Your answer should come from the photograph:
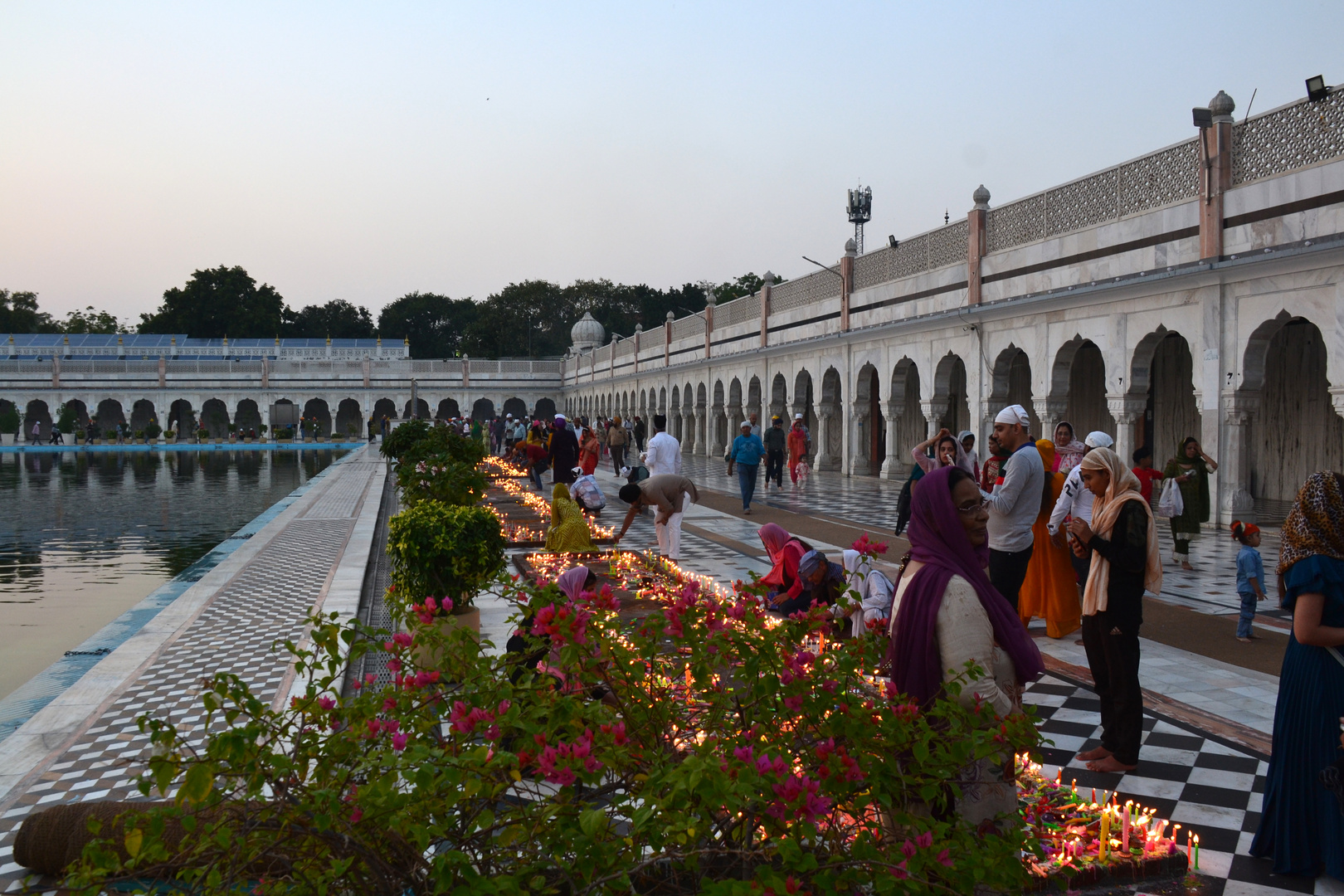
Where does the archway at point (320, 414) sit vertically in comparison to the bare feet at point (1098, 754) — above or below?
above

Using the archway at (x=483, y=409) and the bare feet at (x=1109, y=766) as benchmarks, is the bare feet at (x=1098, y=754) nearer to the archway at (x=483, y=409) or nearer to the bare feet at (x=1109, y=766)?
the bare feet at (x=1109, y=766)

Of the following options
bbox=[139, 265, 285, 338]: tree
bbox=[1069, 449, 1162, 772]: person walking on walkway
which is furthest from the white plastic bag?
bbox=[139, 265, 285, 338]: tree

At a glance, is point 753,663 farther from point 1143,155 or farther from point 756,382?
point 756,382

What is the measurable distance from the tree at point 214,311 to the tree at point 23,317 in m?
11.2

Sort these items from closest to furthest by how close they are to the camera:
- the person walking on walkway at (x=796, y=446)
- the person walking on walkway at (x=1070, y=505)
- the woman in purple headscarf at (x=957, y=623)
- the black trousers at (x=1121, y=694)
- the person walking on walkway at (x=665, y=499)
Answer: the woman in purple headscarf at (x=957, y=623) → the black trousers at (x=1121, y=694) → the person walking on walkway at (x=1070, y=505) → the person walking on walkway at (x=665, y=499) → the person walking on walkway at (x=796, y=446)

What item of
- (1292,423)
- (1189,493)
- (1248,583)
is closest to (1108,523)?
(1248,583)

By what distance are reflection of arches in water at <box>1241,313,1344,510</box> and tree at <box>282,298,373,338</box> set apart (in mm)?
66768

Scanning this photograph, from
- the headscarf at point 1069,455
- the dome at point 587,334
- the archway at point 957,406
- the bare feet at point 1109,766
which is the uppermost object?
the dome at point 587,334

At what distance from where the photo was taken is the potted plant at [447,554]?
5.71m

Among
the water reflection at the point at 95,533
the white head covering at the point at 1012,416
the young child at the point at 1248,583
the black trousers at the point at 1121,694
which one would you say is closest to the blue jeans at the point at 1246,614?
the young child at the point at 1248,583

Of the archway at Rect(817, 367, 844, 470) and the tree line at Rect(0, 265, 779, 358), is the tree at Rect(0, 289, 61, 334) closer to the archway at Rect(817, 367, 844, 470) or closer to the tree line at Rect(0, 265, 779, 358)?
the tree line at Rect(0, 265, 779, 358)

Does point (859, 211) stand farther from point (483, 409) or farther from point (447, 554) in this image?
point (447, 554)

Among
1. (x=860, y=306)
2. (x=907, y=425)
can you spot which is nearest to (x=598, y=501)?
(x=860, y=306)

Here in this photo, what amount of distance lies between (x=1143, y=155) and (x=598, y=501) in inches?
326
